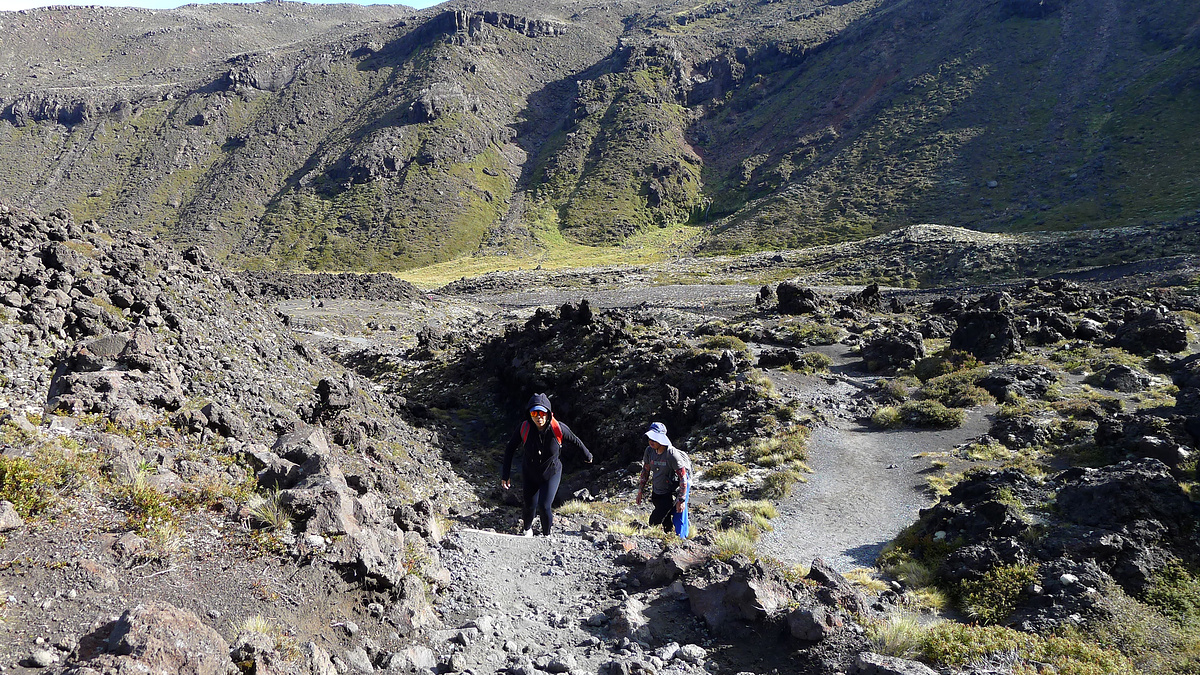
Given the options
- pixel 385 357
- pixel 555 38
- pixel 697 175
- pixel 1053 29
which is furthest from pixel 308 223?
pixel 1053 29

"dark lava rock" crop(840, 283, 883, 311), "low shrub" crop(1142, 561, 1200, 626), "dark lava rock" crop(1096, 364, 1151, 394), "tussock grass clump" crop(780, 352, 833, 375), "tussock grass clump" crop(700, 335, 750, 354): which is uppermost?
"low shrub" crop(1142, 561, 1200, 626)

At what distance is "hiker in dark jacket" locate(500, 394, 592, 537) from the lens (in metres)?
9.23

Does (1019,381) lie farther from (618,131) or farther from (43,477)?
(618,131)

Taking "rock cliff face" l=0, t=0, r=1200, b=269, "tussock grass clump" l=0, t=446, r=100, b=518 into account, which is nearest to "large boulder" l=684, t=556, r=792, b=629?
"tussock grass clump" l=0, t=446, r=100, b=518

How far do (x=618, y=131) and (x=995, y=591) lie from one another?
139605 mm

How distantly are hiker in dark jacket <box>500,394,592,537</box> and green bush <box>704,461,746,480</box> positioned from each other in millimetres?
6041

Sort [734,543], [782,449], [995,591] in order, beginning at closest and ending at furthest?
1. [995,591]
2. [734,543]
3. [782,449]

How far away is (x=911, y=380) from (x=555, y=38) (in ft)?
606

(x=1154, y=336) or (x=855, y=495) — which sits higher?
(x=1154, y=336)

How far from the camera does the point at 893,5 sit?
150000 mm

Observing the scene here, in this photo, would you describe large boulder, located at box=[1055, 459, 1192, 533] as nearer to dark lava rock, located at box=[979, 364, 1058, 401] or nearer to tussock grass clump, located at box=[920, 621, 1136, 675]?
tussock grass clump, located at box=[920, 621, 1136, 675]

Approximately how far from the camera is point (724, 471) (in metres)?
14.6

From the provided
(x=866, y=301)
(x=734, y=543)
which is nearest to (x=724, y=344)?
(x=866, y=301)

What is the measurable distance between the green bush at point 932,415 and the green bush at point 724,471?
629cm
